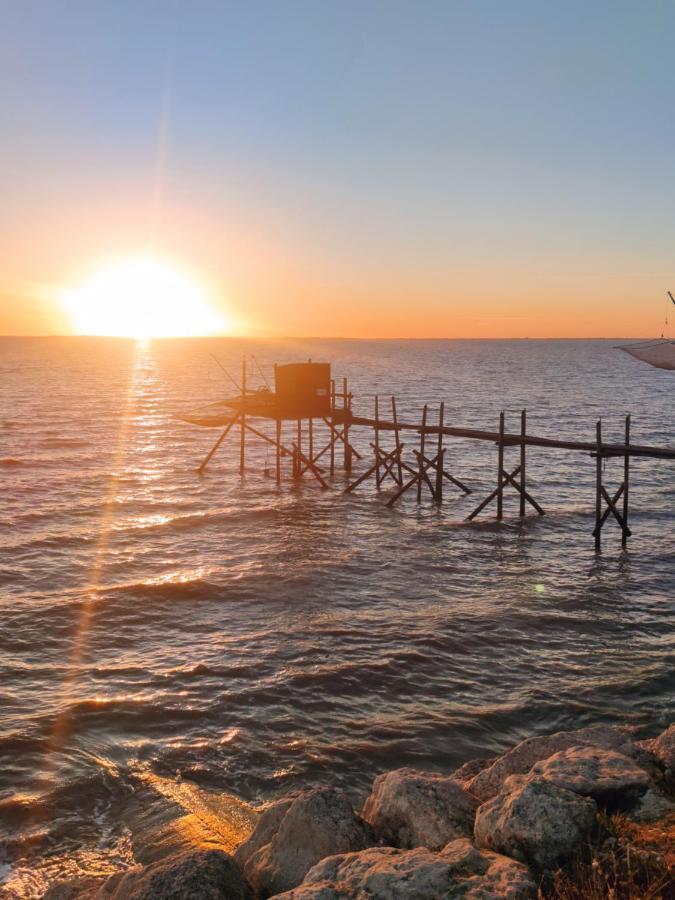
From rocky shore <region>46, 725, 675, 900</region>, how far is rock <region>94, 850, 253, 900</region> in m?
0.01

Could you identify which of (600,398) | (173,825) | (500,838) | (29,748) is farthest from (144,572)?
(600,398)

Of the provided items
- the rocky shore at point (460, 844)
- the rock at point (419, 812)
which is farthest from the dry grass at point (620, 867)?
the rock at point (419, 812)

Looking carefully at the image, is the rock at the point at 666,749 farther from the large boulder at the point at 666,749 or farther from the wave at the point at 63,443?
the wave at the point at 63,443

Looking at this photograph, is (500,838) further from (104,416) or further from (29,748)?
(104,416)

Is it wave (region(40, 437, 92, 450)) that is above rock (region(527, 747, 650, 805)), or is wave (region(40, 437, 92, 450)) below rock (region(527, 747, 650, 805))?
above

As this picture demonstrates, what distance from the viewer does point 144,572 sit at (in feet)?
74.5

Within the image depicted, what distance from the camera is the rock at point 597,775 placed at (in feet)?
26.6

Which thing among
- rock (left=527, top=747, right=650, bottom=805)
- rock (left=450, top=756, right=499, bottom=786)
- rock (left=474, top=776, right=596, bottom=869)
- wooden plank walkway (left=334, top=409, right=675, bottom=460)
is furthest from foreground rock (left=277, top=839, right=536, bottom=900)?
wooden plank walkway (left=334, top=409, right=675, bottom=460)

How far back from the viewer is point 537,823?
7410mm

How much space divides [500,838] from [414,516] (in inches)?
898

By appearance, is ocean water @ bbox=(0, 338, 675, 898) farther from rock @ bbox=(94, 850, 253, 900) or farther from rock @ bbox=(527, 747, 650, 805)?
rock @ bbox=(527, 747, 650, 805)

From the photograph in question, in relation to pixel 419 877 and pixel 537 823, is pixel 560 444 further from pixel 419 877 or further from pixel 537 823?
pixel 419 877

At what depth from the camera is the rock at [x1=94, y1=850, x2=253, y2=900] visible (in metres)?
7.21

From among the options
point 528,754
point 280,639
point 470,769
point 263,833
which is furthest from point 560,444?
point 263,833
